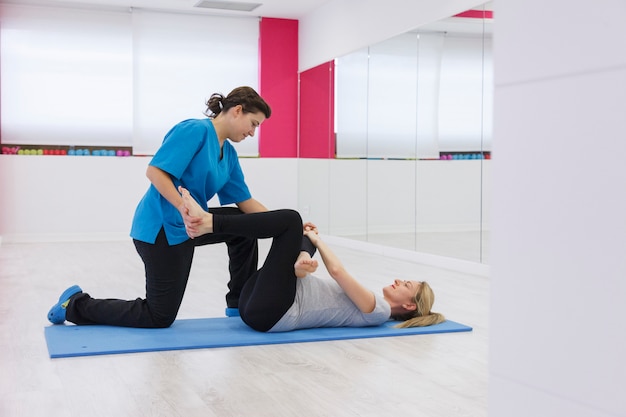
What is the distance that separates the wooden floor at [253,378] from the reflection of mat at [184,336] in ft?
0.15

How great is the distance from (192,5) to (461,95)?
11.4 ft

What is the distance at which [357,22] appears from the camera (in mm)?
6758

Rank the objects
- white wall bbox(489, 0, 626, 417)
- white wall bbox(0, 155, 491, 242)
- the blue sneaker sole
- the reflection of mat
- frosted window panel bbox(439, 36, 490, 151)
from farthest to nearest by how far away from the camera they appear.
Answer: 1. white wall bbox(0, 155, 491, 242)
2. frosted window panel bbox(439, 36, 490, 151)
3. the blue sneaker sole
4. the reflection of mat
5. white wall bbox(489, 0, 626, 417)

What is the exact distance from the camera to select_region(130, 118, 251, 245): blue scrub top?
9.06ft

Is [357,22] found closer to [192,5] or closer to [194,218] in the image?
[192,5]

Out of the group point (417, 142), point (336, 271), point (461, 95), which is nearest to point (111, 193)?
point (417, 142)

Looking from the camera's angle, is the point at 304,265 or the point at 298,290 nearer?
the point at 304,265

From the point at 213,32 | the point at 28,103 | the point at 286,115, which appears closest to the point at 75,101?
the point at 28,103

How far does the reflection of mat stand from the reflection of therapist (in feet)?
0.21

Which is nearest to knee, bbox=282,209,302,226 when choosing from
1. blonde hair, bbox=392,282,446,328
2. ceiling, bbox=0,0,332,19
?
blonde hair, bbox=392,282,446,328

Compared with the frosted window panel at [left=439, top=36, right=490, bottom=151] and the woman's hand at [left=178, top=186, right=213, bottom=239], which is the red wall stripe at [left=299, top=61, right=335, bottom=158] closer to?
the frosted window panel at [left=439, top=36, right=490, bottom=151]

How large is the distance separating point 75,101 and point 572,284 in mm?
7211

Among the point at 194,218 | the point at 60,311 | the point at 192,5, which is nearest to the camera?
the point at 194,218

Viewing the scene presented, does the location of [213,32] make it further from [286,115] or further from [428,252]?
[428,252]
